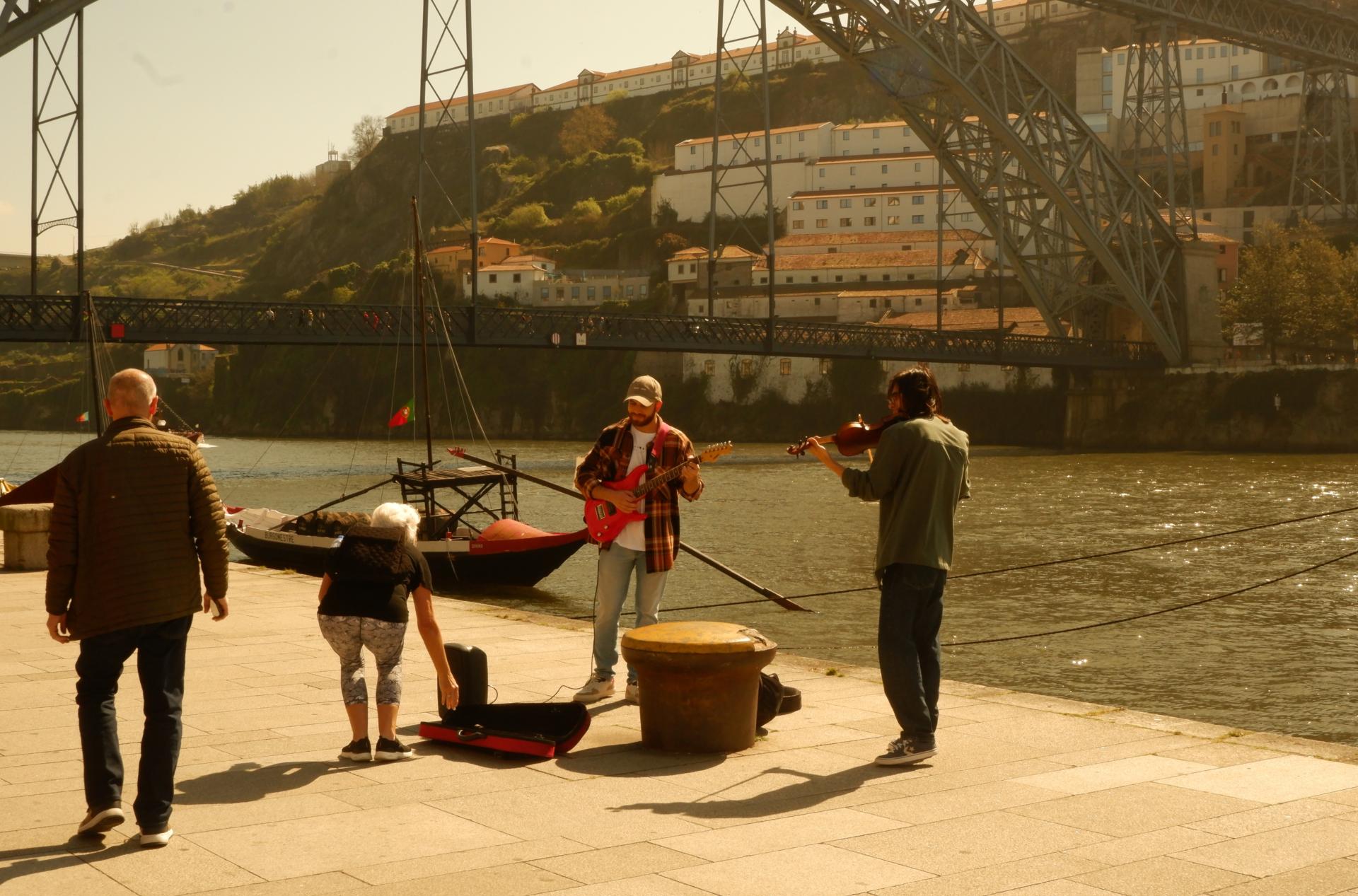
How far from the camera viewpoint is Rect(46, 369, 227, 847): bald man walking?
512cm

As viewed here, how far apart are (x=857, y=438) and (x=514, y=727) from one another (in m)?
1.88

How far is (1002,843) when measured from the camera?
5.07m

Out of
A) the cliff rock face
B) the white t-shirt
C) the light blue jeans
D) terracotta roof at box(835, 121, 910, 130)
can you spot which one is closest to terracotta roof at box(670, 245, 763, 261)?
terracotta roof at box(835, 121, 910, 130)

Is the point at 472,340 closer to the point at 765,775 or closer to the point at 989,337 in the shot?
the point at 989,337

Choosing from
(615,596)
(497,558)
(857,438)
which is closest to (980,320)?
(497,558)

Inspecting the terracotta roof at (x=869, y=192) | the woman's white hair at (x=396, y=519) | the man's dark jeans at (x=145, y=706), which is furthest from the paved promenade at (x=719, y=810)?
the terracotta roof at (x=869, y=192)

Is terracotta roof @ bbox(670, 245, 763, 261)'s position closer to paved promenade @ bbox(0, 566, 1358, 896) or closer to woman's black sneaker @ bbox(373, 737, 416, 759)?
paved promenade @ bbox(0, 566, 1358, 896)

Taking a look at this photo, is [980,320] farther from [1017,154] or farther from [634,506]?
[634,506]

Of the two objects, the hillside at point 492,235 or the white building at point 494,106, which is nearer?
the hillside at point 492,235

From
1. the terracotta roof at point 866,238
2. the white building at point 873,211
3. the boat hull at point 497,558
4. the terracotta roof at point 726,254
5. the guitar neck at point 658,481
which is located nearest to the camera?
the guitar neck at point 658,481

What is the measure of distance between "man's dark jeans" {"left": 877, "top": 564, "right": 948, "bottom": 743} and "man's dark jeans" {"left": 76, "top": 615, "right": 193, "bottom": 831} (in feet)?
8.81

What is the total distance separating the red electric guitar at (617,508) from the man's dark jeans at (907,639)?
47.5 inches

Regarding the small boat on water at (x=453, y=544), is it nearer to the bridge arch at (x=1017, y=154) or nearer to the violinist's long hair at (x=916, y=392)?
the violinist's long hair at (x=916, y=392)

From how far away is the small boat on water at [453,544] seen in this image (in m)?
19.6
